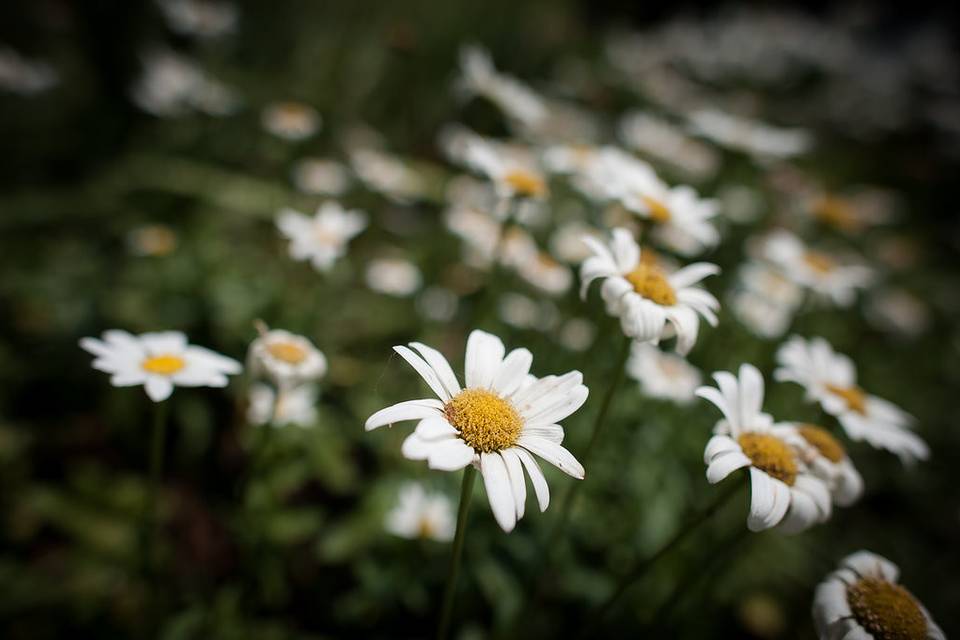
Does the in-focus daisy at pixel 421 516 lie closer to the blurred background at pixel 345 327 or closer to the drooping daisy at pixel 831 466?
the blurred background at pixel 345 327

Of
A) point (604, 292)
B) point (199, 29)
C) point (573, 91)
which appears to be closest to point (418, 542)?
point (604, 292)

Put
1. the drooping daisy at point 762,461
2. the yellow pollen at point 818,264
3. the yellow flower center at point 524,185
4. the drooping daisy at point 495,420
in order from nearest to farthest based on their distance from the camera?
1. the drooping daisy at point 495,420
2. the drooping daisy at point 762,461
3. the yellow flower center at point 524,185
4. the yellow pollen at point 818,264

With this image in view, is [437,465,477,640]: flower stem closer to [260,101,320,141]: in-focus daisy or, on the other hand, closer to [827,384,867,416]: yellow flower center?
[827,384,867,416]: yellow flower center

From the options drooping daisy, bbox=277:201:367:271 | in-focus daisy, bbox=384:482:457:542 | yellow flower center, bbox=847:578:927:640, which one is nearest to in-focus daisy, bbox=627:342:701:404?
in-focus daisy, bbox=384:482:457:542

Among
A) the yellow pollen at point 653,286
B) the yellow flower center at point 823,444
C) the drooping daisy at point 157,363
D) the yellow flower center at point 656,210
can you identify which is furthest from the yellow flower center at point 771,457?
the drooping daisy at point 157,363

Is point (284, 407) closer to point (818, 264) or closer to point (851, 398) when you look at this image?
point (851, 398)

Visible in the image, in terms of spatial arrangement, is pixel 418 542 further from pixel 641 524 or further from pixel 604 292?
pixel 604 292
